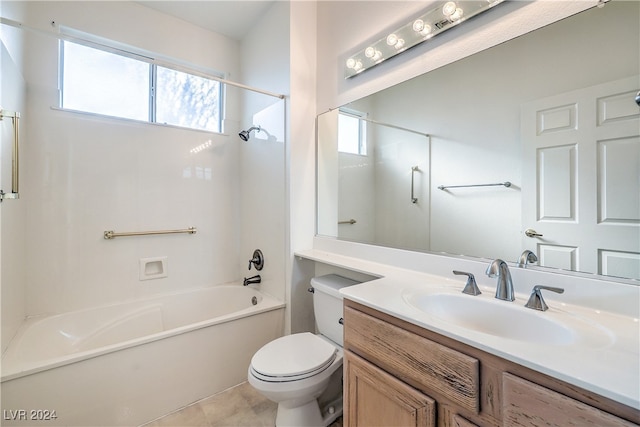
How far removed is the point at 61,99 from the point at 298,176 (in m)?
1.75

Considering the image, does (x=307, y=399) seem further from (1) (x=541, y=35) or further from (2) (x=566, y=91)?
(1) (x=541, y=35)

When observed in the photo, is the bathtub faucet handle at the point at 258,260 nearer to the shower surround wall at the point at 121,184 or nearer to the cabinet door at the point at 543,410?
the shower surround wall at the point at 121,184

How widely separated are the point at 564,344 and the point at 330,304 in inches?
42.4

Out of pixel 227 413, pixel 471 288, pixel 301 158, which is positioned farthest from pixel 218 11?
pixel 227 413

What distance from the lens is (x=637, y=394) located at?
496 mm

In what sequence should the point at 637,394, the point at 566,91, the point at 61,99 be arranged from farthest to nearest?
the point at 61,99, the point at 566,91, the point at 637,394

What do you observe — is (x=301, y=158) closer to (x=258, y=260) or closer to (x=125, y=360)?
(x=258, y=260)

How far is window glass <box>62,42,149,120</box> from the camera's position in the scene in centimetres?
195

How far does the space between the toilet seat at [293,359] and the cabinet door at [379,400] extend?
267 mm

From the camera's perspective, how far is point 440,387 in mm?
796

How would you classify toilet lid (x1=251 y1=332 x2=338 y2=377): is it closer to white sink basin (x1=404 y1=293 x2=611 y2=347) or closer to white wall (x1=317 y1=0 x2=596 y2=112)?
white sink basin (x1=404 y1=293 x2=611 y2=347)

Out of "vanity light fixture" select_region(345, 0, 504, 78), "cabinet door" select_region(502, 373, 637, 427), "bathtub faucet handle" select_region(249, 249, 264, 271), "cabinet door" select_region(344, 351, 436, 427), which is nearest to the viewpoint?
"cabinet door" select_region(502, 373, 637, 427)

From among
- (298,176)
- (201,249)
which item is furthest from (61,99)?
(298,176)

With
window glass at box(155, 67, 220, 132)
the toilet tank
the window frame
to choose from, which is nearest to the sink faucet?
the toilet tank
